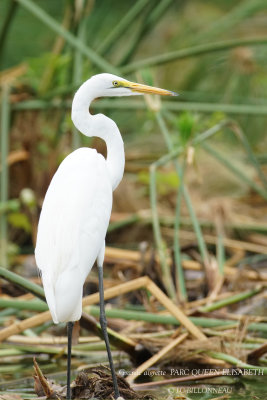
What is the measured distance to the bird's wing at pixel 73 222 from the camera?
223 cm

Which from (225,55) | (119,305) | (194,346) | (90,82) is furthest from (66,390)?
(225,55)

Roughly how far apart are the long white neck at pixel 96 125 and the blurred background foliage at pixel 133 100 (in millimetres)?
701

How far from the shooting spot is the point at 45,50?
6.42 m

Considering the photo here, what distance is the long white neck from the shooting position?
2463 millimetres

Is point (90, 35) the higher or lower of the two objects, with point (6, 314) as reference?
higher

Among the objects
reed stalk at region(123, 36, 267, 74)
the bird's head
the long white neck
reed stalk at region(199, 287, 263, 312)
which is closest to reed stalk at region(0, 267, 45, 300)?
the long white neck

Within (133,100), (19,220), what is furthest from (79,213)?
(133,100)

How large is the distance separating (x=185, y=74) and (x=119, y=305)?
136 inches

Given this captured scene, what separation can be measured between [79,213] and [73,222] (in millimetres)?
42

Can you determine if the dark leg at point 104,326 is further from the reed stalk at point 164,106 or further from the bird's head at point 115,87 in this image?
the reed stalk at point 164,106

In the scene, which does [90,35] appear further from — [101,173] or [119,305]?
[101,173]

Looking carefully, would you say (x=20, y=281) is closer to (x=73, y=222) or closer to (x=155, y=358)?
(x=73, y=222)

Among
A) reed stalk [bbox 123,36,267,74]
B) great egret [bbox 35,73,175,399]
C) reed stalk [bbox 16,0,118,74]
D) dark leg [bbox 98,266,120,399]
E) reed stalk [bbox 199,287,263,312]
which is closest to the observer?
great egret [bbox 35,73,175,399]

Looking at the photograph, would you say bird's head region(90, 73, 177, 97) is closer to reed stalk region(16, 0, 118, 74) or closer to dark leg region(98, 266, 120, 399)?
dark leg region(98, 266, 120, 399)
